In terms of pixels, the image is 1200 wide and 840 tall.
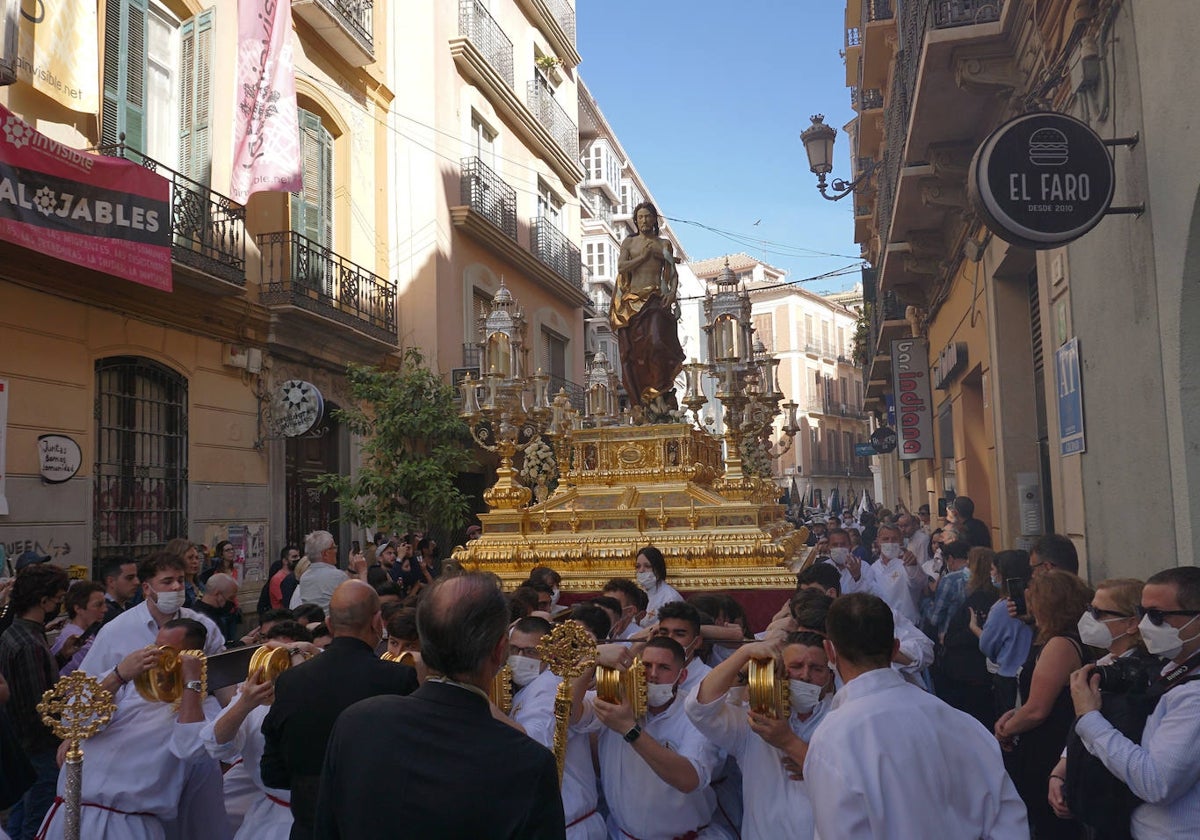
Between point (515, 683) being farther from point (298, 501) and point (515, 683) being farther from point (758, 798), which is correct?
point (298, 501)

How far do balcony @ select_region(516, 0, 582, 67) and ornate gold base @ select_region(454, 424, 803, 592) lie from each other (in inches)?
624

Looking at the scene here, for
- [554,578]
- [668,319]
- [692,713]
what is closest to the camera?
[692,713]

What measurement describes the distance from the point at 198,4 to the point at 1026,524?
453 inches

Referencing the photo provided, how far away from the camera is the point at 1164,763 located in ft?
9.38

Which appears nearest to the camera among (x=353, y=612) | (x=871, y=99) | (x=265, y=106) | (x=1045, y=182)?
(x=353, y=612)

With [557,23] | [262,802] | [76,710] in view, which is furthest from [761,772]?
[557,23]

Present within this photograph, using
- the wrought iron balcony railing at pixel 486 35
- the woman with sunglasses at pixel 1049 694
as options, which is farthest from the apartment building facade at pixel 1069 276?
the wrought iron balcony railing at pixel 486 35

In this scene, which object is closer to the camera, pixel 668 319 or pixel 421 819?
pixel 421 819

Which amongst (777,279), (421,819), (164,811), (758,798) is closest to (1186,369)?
(758,798)

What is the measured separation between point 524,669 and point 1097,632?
2.18 meters

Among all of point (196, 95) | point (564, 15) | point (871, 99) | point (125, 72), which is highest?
point (564, 15)

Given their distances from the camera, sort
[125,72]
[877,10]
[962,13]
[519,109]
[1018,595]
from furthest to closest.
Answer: [519,109] < [877,10] < [125,72] < [962,13] < [1018,595]

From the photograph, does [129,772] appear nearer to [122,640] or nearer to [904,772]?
[122,640]

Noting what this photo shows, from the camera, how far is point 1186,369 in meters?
5.13
